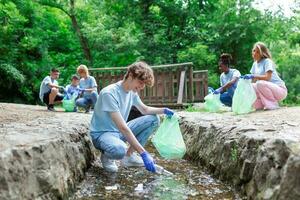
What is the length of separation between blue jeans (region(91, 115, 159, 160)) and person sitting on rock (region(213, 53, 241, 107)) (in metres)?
2.79

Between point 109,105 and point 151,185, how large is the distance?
77 centimetres

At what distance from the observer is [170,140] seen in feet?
13.3

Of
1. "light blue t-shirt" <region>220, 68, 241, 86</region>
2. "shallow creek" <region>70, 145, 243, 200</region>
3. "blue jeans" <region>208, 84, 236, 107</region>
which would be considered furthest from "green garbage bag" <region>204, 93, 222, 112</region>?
"shallow creek" <region>70, 145, 243, 200</region>

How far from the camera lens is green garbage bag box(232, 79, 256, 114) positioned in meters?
5.98

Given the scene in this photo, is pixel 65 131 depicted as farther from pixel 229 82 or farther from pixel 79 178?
pixel 229 82

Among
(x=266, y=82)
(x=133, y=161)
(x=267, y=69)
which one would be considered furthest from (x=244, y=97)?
(x=133, y=161)

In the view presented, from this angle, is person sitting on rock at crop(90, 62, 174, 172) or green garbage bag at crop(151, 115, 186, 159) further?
green garbage bag at crop(151, 115, 186, 159)

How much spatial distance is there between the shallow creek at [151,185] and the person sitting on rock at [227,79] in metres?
2.67

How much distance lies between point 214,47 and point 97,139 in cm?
1418

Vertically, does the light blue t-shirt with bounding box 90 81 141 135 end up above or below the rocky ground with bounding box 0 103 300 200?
above

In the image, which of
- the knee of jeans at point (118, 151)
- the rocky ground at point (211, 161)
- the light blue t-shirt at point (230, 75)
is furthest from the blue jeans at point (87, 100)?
the knee of jeans at point (118, 151)

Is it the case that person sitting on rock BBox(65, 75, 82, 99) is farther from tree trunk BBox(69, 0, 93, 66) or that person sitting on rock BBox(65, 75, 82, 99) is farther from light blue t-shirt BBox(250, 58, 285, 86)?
tree trunk BBox(69, 0, 93, 66)

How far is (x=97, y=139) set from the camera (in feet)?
12.9

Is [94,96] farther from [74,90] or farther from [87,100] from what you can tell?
[74,90]
